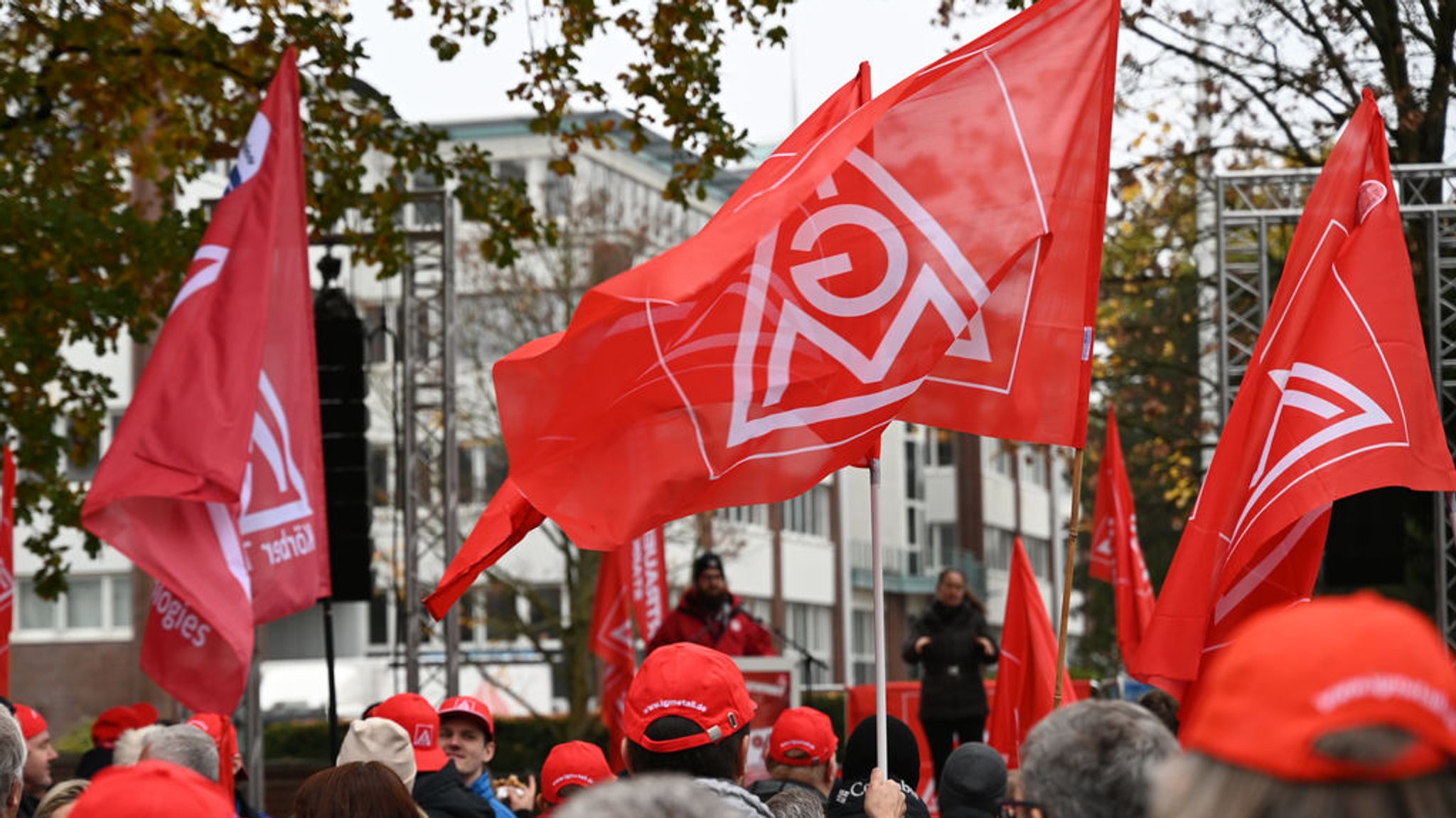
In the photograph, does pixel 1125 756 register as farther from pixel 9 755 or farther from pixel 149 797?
pixel 9 755

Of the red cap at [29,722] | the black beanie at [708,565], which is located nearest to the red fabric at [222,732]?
the red cap at [29,722]

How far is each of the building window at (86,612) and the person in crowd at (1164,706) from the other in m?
42.1

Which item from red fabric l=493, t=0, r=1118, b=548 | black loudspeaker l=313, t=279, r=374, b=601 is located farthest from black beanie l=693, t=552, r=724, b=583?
red fabric l=493, t=0, r=1118, b=548

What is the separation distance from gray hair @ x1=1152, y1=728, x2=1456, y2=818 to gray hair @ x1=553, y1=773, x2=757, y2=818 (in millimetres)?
611

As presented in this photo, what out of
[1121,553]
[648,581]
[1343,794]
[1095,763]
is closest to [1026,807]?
[1095,763]

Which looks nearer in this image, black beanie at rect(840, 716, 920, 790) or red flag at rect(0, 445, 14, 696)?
black beanie at rect(840, 716, 920, 790)

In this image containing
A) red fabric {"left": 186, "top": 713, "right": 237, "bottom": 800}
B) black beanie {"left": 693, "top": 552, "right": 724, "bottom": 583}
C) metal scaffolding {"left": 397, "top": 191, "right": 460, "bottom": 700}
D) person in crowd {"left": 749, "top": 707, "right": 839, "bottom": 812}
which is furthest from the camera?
metal scaffolding {"left": 397, "top": 191, "right": 460, "bottom": 700}

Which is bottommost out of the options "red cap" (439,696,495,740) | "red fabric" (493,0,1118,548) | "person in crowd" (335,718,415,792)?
"red cap" (439,696,495,740)

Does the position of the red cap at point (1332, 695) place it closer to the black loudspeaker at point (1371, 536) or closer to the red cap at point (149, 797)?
the red cap at point (149, 797)

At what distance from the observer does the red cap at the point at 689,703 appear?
4.35m

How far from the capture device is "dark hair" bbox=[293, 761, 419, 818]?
4.85 metres

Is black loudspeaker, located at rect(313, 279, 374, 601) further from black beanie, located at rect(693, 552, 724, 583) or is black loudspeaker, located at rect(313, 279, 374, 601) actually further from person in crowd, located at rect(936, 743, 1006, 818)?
person in crowd, located at rect(936, 743, 1006, 818)

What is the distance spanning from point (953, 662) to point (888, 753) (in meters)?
6.89

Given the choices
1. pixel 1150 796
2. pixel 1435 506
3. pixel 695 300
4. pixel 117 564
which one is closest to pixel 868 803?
pixel 695 300
